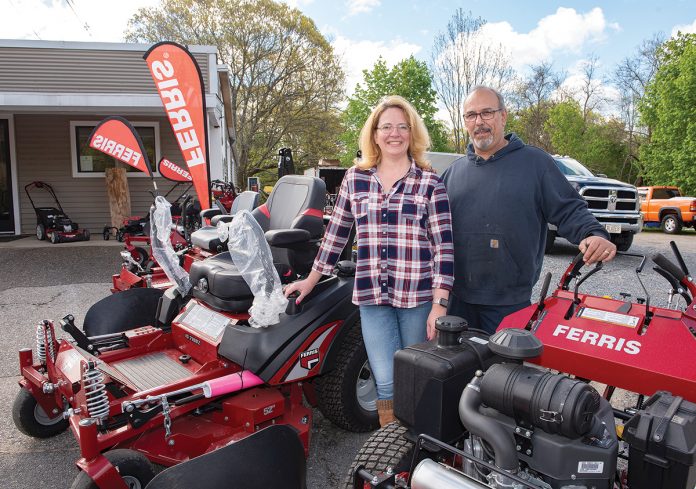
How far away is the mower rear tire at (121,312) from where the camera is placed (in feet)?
13.0

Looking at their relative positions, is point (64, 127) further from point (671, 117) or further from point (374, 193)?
point (671, 117)

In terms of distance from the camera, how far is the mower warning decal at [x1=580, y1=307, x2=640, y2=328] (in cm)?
203

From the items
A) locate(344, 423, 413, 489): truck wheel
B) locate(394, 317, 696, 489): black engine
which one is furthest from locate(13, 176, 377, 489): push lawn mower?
locate(394, 317, 696, 489): black engine

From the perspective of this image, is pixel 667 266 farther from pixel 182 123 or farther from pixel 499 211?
pixel 182 123

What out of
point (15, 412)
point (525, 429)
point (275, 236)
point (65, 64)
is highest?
point (65, 64)

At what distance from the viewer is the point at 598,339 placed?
202cm

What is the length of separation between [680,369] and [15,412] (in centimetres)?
356

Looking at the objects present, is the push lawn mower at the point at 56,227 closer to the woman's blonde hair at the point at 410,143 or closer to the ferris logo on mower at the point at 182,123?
the ferris logo on mower at the point at 182,123

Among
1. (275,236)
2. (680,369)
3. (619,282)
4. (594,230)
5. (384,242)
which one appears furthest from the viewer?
(619,282)

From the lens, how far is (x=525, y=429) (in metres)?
1.63

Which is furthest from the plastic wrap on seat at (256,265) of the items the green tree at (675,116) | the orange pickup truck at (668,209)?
the green tree at (675,116)

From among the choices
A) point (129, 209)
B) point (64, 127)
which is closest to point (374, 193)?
point (129, 209)

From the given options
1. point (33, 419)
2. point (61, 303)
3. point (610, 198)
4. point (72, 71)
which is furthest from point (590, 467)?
point (72, 71)

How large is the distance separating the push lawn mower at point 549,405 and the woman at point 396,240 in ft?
1.39
